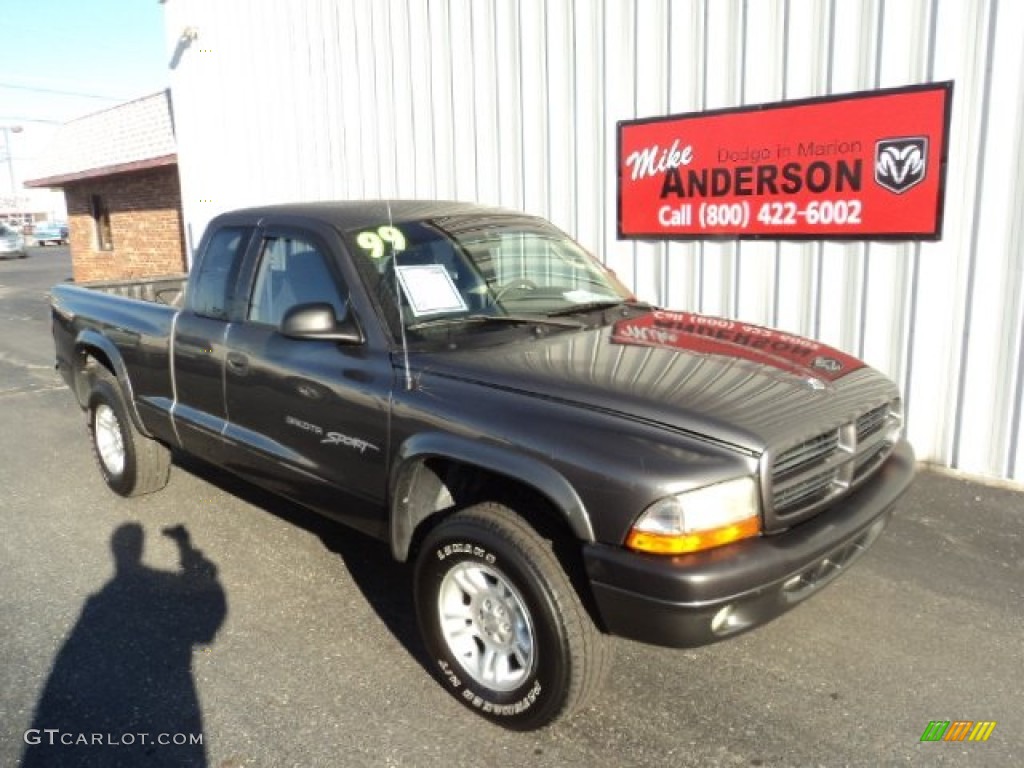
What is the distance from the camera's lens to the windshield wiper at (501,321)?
346cm

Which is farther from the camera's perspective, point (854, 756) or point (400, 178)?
point (400, 178)

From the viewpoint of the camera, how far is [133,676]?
332 cm

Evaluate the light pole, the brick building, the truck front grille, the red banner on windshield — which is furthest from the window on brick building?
the light pole

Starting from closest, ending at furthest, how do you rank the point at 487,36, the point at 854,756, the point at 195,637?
the point at 854,756 < the point at 195,637 < the point at 487,36

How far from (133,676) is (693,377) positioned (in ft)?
8.10

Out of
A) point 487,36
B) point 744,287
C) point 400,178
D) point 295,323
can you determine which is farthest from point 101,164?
point 295,323

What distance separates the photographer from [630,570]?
8.25 feet

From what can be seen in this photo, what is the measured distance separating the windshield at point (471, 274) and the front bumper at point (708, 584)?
1.33 m

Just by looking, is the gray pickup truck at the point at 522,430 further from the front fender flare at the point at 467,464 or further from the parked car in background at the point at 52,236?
the parked car in background at the point at 52,236

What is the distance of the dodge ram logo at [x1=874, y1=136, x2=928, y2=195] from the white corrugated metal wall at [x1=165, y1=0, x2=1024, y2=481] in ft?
0.68

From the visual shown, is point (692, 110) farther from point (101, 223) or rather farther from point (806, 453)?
point (101, 223)

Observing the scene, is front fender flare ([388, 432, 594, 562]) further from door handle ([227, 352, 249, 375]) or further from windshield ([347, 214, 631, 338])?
door handle ([227, 352, 249, 375])

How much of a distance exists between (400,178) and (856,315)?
5.12 m

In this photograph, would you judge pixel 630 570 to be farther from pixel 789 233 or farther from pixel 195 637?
pixel 789 233
